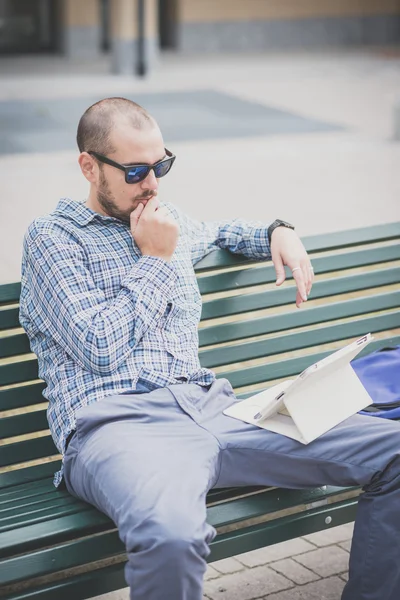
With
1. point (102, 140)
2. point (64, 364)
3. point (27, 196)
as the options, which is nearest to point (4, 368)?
point (64, 364)

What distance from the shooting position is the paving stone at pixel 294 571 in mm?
3605

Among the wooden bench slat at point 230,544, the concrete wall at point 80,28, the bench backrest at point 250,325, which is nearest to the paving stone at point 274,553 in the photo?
the wooden bench slat at point 230,544

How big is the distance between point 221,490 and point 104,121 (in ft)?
3.96

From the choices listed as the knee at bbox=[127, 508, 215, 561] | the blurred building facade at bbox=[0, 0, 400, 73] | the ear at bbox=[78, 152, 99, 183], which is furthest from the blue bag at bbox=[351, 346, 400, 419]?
the blurred building facade at bbox=[0, 0, 400, 73]

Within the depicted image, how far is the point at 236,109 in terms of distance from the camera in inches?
588

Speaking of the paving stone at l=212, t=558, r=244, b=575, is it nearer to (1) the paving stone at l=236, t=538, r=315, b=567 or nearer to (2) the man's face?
(1) the paving stone at l=236, t=538, r=315, b=567

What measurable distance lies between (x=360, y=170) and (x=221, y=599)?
24.9 feet

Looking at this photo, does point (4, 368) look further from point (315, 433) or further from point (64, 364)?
point (315, 433)

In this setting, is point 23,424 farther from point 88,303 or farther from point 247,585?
point 247,585

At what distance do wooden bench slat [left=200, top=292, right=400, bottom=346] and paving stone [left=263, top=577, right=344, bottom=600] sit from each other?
929 mm

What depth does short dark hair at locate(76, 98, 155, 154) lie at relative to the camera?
3074 mm

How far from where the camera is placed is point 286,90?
1719 cm

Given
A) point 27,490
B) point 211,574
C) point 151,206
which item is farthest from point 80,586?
point 151,206

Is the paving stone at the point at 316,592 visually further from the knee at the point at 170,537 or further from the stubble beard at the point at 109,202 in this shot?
the stubble beard at the point at 109,202
